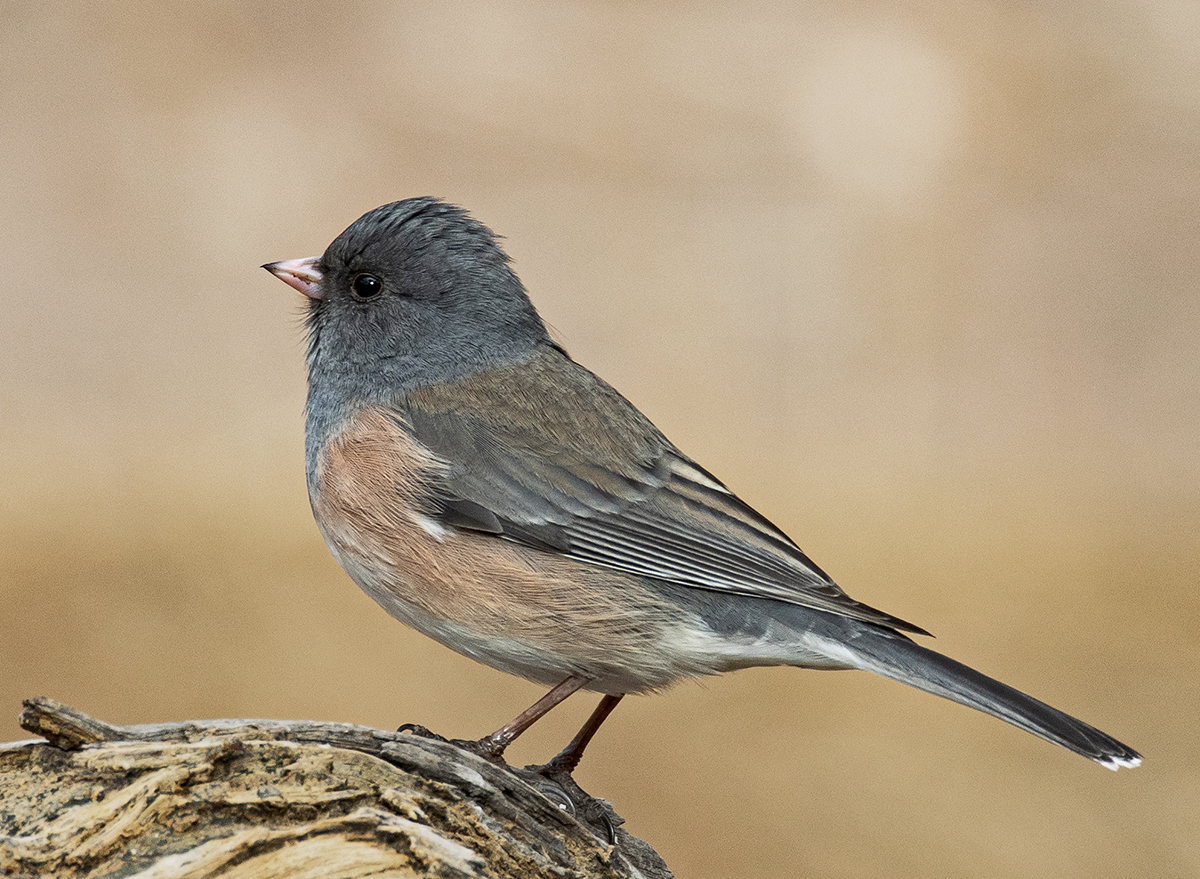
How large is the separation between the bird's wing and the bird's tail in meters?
0.08

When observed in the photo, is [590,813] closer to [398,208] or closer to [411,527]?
[411,527]

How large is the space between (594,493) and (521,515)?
16 centimetres

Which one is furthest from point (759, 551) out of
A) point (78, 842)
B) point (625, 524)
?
point (78, 842)

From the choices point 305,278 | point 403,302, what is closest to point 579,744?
point 403,302

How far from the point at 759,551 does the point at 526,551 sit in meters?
0.46

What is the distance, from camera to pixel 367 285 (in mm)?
2578

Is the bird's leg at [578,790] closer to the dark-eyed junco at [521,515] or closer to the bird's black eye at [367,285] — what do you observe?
the dark-eyed junco at [521,515]

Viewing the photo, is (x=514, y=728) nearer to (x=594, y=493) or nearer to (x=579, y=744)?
→ (x=579, y=744)

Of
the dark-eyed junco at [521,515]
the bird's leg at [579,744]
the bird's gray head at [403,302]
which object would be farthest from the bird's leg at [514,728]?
the bird's gray head at [403,302]

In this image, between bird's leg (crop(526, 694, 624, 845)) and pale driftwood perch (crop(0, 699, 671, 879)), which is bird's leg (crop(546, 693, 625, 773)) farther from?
pale driftwood perch (crop(0, 699, 671, 879))

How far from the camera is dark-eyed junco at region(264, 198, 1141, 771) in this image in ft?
6.93

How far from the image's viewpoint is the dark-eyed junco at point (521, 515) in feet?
6.93

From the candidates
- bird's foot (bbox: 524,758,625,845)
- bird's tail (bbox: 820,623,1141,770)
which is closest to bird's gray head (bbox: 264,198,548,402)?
bird's foot (bbox: 524,758,625,845)

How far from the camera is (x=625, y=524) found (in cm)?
226
